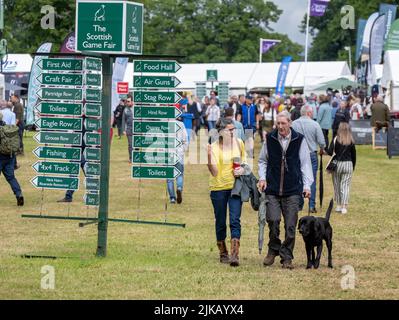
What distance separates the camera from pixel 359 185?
24562 millimetres

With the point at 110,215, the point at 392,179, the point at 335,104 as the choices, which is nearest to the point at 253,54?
the point at 335,104

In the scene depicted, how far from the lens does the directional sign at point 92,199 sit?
527 inches

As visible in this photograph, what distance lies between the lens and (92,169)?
44.1ft

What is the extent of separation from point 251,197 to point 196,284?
5.92ft

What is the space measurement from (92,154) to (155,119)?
1.02 meters

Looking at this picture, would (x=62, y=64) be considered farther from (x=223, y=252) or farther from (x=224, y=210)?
(x=223, y=252)

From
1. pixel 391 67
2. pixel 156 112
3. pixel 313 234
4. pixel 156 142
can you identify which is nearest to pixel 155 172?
pixel 156 142

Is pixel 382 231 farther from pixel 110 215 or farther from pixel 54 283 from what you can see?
pixel 54 283

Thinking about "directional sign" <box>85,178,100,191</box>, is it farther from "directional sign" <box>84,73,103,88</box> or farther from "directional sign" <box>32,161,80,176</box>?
"directional sign" <box>84,73,103,88</box>

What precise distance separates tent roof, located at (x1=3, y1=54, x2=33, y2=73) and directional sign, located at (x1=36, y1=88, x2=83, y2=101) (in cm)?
4907

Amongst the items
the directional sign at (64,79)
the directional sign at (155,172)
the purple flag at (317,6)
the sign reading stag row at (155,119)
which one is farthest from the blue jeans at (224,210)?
the purple flag at (317,6)

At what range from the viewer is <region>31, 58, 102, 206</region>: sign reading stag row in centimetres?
1321
